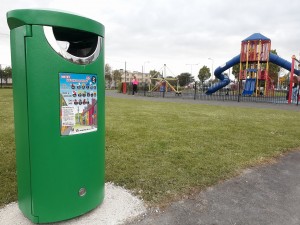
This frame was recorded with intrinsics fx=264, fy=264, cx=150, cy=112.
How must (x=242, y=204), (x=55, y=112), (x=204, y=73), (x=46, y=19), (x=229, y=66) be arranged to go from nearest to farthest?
(x=46, y=19) < (x=55, y=112) < (x=242, y=204) < (x=229, y=66) < (x=204, y=73)

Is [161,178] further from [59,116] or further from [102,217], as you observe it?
[59,116]

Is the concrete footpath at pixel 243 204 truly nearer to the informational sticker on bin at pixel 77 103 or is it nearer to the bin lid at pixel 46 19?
the informational sticker on bin at pixel 77 103

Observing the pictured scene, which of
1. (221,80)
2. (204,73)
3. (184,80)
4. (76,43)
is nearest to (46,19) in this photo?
(76,43)

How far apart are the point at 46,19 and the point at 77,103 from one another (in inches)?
27.0

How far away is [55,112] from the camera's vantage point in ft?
6.91

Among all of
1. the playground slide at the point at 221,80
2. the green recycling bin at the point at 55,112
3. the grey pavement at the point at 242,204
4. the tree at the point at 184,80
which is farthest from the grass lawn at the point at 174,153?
the tree at the point at 184,80

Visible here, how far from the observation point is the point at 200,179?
134 inches

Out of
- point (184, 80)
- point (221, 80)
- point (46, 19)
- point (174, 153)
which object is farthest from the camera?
point (184, 80)

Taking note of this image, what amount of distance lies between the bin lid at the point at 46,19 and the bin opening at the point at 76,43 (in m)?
0.05

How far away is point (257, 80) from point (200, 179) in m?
20.8

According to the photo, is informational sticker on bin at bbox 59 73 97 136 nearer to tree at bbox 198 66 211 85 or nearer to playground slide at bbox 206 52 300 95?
playground slide at bbox 206 52 300 95

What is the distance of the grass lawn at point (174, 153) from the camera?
3215mm

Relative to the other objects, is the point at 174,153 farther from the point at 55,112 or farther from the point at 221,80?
the point at 221,80

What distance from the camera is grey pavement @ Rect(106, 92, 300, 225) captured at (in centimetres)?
248
